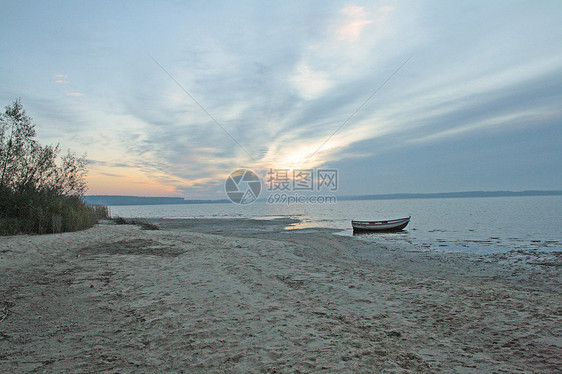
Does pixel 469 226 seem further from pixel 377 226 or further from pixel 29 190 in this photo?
pixel 29 190

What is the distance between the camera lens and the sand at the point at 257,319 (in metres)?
4.01

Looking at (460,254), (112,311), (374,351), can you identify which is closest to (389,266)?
(460,254)

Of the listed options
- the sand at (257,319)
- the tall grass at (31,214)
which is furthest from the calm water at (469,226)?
the tall grass at (31,214)

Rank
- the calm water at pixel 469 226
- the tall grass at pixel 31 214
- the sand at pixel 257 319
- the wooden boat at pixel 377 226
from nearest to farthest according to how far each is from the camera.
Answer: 1. the sand at pixel 257 319
2. the tall grass at pixel 31 214
3. the calm water at pixel 469 226
4. the wooden boat at pixel 377 226

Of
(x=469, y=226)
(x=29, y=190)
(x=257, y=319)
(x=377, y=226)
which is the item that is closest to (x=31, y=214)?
(x=29, y=190)

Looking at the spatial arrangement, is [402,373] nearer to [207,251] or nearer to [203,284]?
[203,284]

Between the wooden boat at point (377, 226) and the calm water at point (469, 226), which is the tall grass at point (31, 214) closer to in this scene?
the calm water at point (469, 226)

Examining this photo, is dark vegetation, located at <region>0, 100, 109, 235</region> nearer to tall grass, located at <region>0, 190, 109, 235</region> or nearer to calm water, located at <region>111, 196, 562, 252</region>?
tall grass, located at <region>0, 190, 109, 235</region>

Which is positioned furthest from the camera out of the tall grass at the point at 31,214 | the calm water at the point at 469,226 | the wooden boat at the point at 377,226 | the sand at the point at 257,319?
the wooden boat at the point at 377,226

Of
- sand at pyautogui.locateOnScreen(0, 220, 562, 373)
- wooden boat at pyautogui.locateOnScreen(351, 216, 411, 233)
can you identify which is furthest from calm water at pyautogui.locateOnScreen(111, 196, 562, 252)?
sand at pyautogui.locateOnScreen(0, 220, 562, 373)

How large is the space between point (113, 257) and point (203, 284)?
4.95 meters

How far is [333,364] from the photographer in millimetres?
3906

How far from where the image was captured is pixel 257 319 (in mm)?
5438

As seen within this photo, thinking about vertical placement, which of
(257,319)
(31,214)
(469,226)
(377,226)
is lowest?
(469,226)
